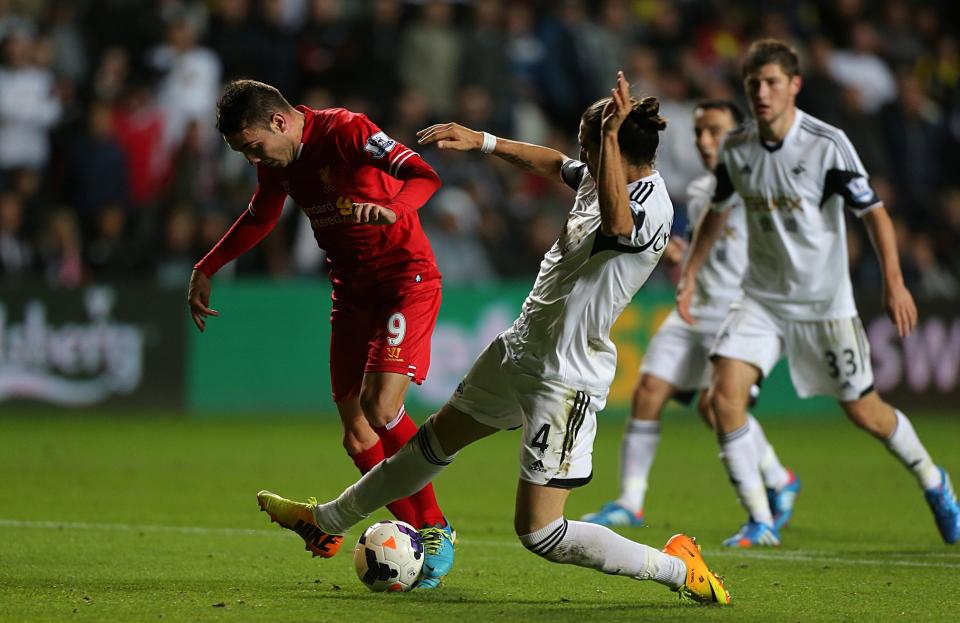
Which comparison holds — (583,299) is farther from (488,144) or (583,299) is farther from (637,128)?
(488,144)

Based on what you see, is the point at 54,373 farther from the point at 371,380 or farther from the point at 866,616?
the point at 866,616

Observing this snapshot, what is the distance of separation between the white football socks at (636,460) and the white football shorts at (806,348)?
103 centimetres

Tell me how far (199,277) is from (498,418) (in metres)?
1.79

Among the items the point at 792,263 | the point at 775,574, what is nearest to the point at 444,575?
the point at 775,574

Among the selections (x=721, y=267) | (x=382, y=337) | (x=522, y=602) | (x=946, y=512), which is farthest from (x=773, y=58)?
(x=522, y=602)

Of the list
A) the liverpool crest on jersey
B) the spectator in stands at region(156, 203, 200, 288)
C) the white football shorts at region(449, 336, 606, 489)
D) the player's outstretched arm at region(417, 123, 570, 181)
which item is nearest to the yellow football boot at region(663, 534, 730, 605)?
the white football shorts at region(449, 336, 606, 489)

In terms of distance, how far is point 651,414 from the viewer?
9219 mm

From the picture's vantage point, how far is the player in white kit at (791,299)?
805cm

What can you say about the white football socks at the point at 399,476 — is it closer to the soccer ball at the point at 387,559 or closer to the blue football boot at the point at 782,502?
the soccer ball at the point at 387,559

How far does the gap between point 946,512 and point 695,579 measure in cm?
256

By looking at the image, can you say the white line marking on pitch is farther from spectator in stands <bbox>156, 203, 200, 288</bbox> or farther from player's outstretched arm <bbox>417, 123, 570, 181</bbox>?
spectator in stands <bbox>156, 203, 200, 288</bbox>

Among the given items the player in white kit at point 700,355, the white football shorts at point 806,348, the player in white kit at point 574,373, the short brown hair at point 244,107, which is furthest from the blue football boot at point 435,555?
the player in white kit at point 700,355

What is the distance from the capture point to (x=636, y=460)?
9.08 metres

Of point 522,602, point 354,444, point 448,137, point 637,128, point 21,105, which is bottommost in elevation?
point 522,602
